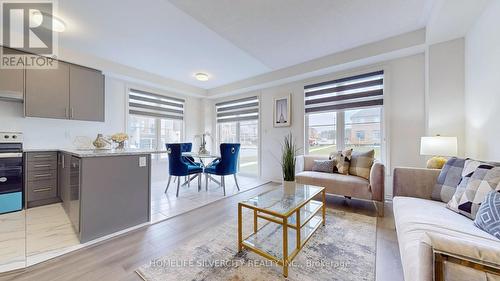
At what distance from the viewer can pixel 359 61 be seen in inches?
125

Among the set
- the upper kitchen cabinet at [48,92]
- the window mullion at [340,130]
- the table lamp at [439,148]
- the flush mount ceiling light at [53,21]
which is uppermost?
the flush mount ceiling light at [53,21]

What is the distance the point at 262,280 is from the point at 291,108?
3.55 metres

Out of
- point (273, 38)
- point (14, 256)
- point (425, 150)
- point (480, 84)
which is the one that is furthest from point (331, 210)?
point (14, 256)

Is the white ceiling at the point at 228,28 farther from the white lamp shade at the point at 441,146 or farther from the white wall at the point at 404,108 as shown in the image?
the white lamp shade at the point at 441,146

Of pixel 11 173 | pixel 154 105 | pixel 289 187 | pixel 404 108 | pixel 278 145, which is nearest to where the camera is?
pixel 289 187

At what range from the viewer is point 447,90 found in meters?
2.51

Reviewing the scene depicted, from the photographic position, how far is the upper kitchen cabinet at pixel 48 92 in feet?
9.14

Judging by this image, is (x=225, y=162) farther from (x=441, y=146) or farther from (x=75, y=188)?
(x=441, y=146)

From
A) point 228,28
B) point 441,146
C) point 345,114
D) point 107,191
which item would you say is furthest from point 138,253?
point 345,114

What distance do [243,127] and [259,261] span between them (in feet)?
13.4

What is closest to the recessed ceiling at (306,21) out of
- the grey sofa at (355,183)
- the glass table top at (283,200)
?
the grey sofa at (355,183)

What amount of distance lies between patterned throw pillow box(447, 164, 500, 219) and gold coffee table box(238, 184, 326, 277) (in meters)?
1.11

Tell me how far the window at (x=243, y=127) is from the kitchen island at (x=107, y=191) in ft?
10.4

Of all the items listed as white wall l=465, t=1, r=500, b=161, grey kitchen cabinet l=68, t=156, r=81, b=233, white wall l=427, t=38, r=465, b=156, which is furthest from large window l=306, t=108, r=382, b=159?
grey kitchen cabinet l=68, t=156, r=81, b=233
